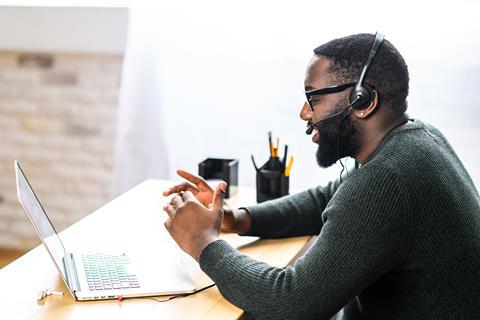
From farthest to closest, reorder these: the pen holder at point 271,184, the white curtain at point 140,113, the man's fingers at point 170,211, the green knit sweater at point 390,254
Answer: the white curtain at point 140,113 → the pen holder at point 271,184 → the man's fingers at point 170,211 → the green knit sweater at point 390,254

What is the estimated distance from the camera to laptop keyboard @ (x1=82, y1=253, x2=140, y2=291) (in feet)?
4.72

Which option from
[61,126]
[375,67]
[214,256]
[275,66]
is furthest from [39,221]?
[61,126]

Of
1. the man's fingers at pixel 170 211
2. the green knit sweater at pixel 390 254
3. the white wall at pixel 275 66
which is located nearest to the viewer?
the green knit sweater at pixel 390 254

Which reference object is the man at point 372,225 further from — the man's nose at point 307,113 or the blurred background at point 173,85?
the blurred background at point 173,85

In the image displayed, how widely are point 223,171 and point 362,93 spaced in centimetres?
81

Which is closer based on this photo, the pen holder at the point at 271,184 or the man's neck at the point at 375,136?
the man's neck at the point at 375,136

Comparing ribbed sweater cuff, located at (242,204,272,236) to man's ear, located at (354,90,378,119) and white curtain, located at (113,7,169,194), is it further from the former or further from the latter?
white curtain, located at (113,7,169,194)

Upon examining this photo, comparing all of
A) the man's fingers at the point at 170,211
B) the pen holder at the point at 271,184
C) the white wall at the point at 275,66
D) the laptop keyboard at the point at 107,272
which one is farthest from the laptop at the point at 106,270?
the white wall at the point at 275,66

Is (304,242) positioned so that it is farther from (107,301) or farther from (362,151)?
(107,301)

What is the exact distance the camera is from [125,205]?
6.58 feet

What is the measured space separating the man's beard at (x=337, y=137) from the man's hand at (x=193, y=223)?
0.78 ft

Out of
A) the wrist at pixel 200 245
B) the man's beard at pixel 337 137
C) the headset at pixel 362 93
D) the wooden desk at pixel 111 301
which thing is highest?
the headset at pixel 362 93

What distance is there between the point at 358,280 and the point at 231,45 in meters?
1.39

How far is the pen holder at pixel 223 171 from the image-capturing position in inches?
83.4
